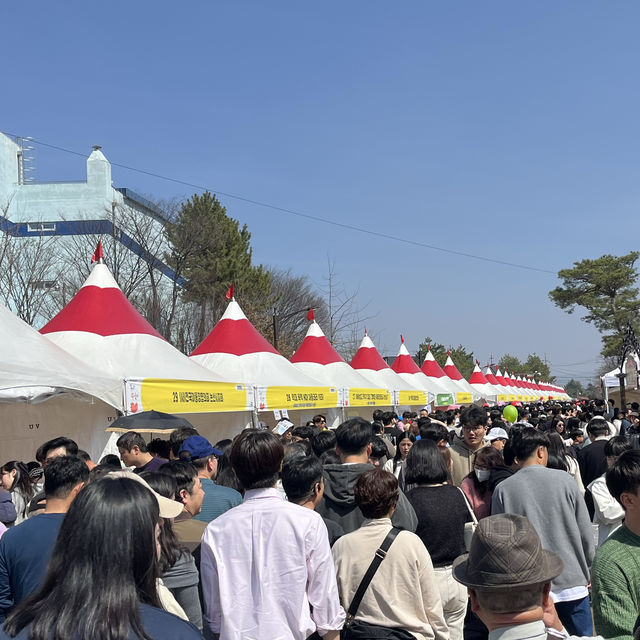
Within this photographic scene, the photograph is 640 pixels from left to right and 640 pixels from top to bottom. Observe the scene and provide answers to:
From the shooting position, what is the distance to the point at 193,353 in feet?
53.1

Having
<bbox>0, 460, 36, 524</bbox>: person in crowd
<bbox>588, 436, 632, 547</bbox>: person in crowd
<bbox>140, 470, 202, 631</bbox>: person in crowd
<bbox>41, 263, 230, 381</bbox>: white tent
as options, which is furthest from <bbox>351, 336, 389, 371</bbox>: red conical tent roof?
<bbox>140, 470, 202, 631</bbox>: person in crowd

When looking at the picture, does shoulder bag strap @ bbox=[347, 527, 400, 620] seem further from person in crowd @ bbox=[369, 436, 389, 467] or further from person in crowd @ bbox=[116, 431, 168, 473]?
person in crowd @ bbox=[116, 431, 168, 473]

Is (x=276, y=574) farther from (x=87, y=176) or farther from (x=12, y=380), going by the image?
(x=87, y=176)

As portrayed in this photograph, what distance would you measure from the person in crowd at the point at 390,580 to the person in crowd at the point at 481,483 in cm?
180

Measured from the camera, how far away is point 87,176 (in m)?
41.9

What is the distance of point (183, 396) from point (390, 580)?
7.37 metres

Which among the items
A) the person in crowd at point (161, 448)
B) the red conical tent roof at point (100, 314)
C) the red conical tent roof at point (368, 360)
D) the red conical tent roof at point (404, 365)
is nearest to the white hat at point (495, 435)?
the person in crowd at point (161, 448)

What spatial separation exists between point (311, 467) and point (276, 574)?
89cm

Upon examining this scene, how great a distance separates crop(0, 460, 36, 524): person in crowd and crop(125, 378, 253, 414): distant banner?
298 cm

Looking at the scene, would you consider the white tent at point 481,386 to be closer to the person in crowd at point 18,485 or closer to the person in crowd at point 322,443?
the person in crowd at point 322,443

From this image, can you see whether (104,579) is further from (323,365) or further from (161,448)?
A: (323,365)

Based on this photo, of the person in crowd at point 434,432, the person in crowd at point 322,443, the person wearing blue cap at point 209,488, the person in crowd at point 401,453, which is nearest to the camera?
the person wearing blue cap at point 209,488

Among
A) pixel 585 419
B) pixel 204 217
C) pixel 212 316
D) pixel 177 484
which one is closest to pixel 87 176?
pixel 204 217

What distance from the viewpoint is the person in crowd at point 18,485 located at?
629 centimetres
